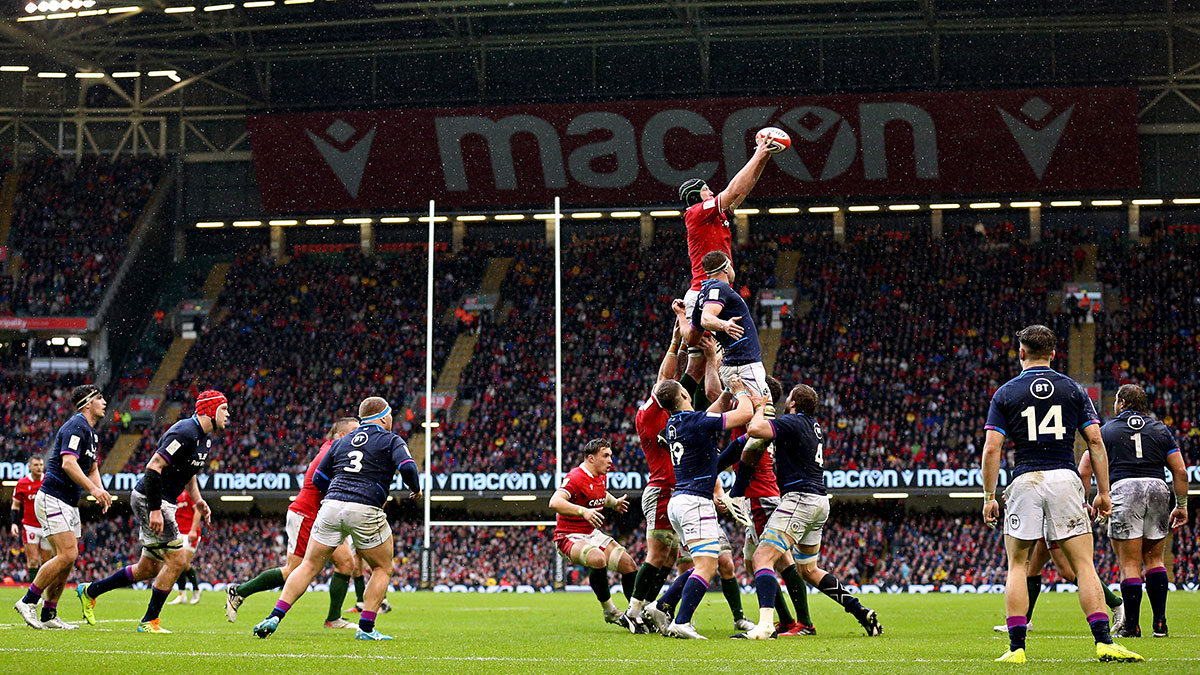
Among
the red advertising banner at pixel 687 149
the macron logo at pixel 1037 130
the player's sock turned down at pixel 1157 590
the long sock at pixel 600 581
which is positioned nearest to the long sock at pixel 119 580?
the long sock at pixel 600 581

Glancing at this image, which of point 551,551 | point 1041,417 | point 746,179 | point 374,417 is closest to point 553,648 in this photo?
point 374,417

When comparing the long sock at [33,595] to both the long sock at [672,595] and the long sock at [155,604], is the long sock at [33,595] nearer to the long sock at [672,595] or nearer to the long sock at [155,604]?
the long sock at [155,604]

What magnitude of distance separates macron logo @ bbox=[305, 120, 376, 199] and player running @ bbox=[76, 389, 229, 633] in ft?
100.0

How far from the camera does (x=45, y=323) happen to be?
4162 cm

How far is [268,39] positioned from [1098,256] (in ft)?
93.0

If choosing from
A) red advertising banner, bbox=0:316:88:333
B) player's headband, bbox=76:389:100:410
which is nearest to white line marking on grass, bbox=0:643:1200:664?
player's headband, bbox=76:389:100:410

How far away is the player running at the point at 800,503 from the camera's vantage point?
11727 mm

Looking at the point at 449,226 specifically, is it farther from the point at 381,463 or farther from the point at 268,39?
the point at 381,463

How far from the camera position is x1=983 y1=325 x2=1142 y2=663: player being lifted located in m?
8.47

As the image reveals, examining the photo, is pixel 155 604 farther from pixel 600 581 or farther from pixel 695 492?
pixel 695 492

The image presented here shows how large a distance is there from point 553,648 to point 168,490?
4.66 metres

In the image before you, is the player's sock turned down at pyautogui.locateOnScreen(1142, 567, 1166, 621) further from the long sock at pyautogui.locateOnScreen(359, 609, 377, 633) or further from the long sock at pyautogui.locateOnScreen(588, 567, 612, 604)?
the long sock at pyautogui.locateOnScreen(359, 609, 377, 633)

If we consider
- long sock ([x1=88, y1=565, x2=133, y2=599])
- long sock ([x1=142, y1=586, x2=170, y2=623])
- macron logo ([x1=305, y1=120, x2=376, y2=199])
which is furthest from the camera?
macron logo ([x1=305, y1=120, x2=376, y2=199])

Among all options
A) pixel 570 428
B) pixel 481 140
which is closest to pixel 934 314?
pixel 570 428
